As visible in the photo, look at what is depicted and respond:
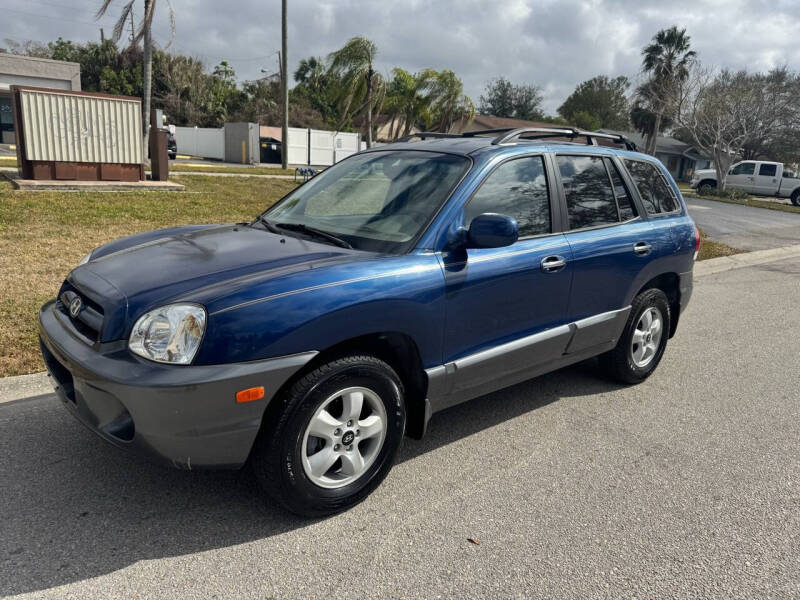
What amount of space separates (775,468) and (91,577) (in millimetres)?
3510

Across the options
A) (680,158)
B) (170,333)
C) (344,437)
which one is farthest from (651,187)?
(680,158)

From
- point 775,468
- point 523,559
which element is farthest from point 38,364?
point 775,468

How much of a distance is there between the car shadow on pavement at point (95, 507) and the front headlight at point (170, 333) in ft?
2.67

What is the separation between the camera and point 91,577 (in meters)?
2.39

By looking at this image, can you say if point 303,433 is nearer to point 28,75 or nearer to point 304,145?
point 304,145

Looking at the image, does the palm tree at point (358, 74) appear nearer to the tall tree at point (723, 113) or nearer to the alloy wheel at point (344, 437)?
the tall tree at point (723, 113)

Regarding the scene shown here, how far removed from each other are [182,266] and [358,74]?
1135 inches

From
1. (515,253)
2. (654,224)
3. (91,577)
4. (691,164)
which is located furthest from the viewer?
(691,164)

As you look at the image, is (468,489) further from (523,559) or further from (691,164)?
(691,164)

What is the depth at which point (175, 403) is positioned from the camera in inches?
93.0

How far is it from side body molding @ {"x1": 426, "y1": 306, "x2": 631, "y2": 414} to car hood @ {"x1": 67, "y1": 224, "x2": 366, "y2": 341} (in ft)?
2.67

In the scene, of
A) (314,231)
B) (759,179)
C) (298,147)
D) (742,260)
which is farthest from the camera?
(298,147)

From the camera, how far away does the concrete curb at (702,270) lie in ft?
12.7

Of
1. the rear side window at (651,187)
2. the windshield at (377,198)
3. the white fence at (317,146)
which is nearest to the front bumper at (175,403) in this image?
the windshield at (377,198)
